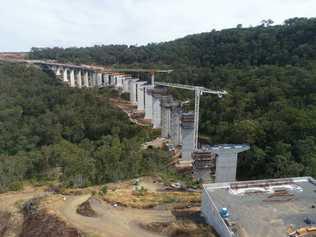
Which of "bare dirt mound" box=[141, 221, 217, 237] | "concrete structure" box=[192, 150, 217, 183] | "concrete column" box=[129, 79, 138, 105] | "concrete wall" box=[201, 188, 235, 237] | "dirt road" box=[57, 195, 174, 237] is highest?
"concrete column" box=[129, 79, 138, 105]

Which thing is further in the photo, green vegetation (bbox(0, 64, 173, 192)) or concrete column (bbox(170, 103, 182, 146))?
concrete column (bbox(170, 103, 182, 146))

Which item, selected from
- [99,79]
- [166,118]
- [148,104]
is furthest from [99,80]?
[166,118]

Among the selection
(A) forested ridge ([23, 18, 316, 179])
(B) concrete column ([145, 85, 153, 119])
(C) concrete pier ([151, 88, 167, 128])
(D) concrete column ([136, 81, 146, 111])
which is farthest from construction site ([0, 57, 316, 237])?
(D) concrete column ([136, 81, 146, 111])

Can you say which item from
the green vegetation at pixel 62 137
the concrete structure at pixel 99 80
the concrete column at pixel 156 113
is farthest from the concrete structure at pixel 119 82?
the concrete column at pixel 156 113

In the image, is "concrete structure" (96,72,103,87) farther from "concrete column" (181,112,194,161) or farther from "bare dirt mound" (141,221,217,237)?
"bare dirt mound" (141,221,217,237)

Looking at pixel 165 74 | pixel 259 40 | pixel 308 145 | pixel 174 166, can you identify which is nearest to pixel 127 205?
pixel 174 166

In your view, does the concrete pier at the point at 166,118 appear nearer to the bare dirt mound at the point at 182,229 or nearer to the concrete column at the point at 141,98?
the concrete column at the point at 141,98

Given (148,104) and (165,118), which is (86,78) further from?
(165,118)

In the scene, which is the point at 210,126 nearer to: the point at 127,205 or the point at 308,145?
the point at 308,145
